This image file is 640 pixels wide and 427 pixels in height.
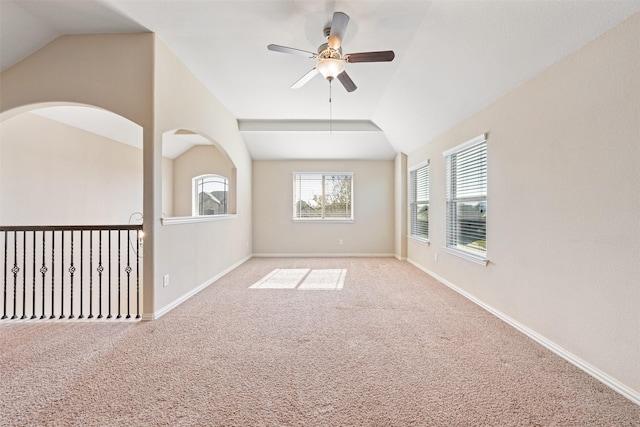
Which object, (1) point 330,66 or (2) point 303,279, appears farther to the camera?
(2) point 303,279

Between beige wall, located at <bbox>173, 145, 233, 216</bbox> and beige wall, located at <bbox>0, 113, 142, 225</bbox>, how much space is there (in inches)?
51.4

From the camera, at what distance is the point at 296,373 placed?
191cm

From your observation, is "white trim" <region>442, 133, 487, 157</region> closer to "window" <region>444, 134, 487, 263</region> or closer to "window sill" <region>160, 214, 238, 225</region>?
"window" <region>444, 134, 487, 263</region>

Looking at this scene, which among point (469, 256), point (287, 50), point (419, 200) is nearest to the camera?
point (287, 50)

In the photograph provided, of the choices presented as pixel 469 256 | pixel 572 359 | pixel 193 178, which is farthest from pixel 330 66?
pixel 193 178

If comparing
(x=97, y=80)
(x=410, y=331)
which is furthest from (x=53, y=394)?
(x=97, y=80)

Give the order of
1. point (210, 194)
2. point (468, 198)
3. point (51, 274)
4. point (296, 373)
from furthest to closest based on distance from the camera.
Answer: point (210, 194) < point (51, 274) < point (468, 198) < point (296, 373)

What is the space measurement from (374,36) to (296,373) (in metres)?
3.11

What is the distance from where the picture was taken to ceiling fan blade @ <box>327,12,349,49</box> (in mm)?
2206

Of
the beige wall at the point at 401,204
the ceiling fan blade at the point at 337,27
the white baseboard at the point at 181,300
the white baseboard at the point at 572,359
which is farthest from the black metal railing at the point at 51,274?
the beige wall at the point at 401,204

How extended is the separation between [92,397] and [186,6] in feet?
9.84

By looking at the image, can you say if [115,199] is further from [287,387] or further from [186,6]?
[287,387]

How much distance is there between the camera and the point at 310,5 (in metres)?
2.40

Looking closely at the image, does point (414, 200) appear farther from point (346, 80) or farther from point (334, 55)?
point (334, 55)
